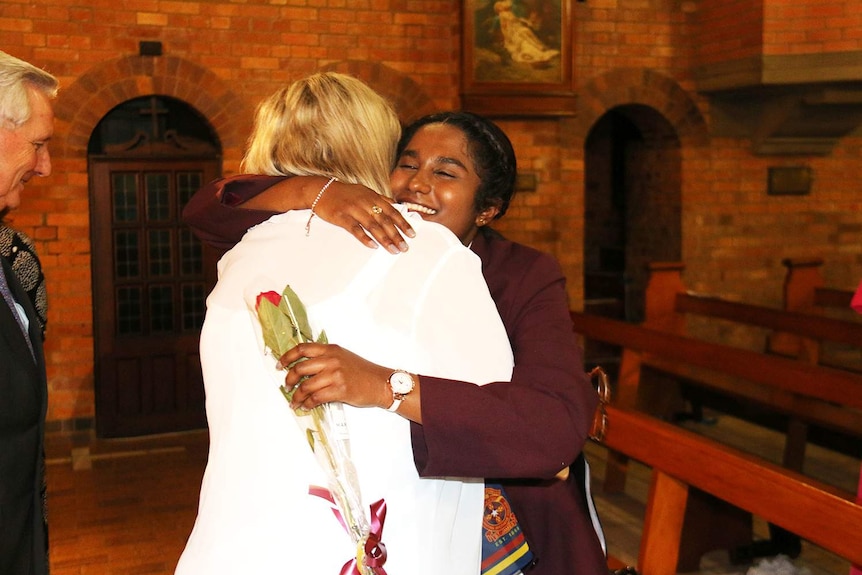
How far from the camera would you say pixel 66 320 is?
23.3 feet

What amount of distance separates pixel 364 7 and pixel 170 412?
3523mm

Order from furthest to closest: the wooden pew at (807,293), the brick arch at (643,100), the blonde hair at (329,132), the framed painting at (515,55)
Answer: the brick arch at (643,100) → the framed painting at (515,55) → the wooden pew at (807,293) → the blonde hair at (329,132)

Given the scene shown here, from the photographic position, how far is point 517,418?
151cm

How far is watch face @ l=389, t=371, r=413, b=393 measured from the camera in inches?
56.9

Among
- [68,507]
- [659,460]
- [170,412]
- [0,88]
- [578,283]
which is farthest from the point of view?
[578,283]

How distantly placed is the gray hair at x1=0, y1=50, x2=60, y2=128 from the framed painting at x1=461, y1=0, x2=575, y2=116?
6.00m

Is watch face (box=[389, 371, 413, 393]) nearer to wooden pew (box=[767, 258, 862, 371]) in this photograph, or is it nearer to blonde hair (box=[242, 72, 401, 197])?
blonde hair (box=[242, 72, 401, 197])

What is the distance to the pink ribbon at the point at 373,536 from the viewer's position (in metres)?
1.45

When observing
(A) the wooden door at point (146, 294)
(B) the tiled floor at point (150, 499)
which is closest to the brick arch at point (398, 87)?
(A) the wooden door at point (146, 294)

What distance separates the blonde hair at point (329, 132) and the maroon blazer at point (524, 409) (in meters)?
0.07

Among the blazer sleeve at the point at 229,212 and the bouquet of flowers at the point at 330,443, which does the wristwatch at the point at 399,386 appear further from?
the blazer sleeve at the point at 229,212

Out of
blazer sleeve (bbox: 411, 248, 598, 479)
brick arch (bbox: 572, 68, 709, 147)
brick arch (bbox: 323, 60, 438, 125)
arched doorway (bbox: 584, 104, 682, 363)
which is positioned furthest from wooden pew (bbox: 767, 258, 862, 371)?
blazer sleeve (bbox: 411, 248, 598, 479)

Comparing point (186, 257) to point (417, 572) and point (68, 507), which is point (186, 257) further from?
point (417, 572)

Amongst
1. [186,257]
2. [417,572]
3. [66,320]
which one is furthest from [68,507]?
[417,572]
